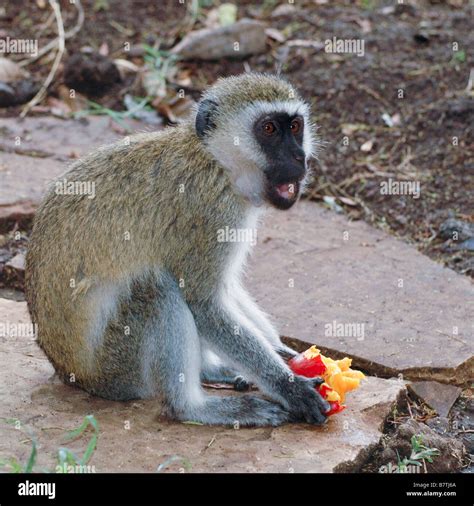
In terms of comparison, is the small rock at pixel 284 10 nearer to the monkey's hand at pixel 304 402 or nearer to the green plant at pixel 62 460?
the monkey's hand at pixel 304 402

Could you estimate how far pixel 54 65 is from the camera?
11922mm

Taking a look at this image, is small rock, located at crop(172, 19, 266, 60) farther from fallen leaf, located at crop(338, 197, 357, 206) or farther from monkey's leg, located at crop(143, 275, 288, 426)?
monkey's leg, located at crop(143, 275, 288, 426)

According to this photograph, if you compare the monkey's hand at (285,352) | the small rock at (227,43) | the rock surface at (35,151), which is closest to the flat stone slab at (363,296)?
the monkey's hand at (285,352)

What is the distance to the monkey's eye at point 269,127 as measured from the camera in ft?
20.6

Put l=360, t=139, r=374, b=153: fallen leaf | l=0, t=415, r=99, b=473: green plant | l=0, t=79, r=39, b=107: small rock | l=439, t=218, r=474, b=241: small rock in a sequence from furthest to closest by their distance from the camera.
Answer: l=0, t=79, r=39, b=107: small rock
l=360, t=139, r=374, b=153: fallen leaf
l=439, t=218, r=474, b=241: small rock
l=0, t=415, r=99, b=473: green plant

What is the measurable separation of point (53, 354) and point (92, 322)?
1.35 ft

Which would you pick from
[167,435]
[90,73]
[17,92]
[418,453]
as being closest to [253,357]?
[167,435]

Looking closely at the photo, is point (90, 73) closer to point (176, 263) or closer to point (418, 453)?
point (176, 263)

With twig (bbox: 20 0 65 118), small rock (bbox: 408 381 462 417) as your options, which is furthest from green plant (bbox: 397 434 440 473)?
twig (bbox: 20 0 65 118)

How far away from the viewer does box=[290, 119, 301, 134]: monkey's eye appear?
6291 mm

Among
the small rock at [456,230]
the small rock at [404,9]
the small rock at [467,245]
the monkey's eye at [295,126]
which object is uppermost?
the small rock at [404,9]

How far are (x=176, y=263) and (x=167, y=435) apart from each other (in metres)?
1.09

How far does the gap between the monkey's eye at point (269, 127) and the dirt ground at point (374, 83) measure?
314cm

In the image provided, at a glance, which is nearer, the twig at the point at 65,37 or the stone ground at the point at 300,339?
the stone ground at the point at 300,339
